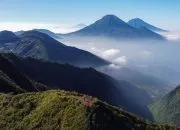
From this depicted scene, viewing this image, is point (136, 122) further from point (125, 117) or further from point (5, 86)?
point (5, 86)

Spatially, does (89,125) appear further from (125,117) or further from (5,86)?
(5,86)

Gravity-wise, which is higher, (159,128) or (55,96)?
(55,96)

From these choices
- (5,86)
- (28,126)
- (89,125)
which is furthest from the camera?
(5,86)

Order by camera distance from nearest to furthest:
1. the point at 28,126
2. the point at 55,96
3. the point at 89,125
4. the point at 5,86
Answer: the point at 89,125 < the point at 28,126 < the point at 55,96 < the point at 5,86

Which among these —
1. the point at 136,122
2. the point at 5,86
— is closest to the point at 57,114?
the point at 136,122

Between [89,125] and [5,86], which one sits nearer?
[89,125]

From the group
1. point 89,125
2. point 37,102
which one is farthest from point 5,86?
point 89,125
